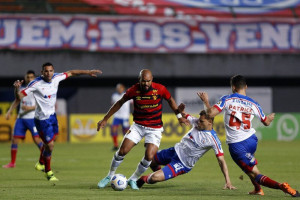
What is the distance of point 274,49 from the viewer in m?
32.1

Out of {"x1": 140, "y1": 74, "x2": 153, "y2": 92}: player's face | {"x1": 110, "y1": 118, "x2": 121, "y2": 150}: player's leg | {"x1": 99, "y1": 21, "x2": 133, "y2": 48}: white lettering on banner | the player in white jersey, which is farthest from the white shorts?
→ {"x1": 99, "y1": 21, "x2": 133, "y2": 48}: white lettering on banner

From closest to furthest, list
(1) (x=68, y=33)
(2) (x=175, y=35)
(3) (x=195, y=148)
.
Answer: (3) (x=195, y=148), (1) (x=68, y=33), (2) (x=175, y=35)

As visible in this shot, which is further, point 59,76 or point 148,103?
point 59,76

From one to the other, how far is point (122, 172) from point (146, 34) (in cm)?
1685

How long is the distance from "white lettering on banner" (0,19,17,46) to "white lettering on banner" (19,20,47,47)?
339 mm

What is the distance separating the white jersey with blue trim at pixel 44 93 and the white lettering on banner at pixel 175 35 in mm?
18560

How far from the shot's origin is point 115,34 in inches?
1217

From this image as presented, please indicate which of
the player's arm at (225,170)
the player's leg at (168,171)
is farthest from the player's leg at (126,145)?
the player's arm at (225,170)

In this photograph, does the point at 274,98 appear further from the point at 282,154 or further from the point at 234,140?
the point at 234,140

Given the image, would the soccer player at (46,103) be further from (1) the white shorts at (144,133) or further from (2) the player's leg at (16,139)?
(2) the player's leg at (16,139)

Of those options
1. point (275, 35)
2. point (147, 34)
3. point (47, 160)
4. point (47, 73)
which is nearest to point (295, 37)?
point (275, 35)

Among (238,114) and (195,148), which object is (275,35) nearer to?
(195,148)

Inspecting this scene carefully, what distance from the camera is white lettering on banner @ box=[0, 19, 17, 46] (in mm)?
29812

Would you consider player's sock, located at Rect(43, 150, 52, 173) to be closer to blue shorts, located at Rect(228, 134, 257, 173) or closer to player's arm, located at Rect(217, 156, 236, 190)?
player's arm, located at Rect(217, 156, 236, 190)
